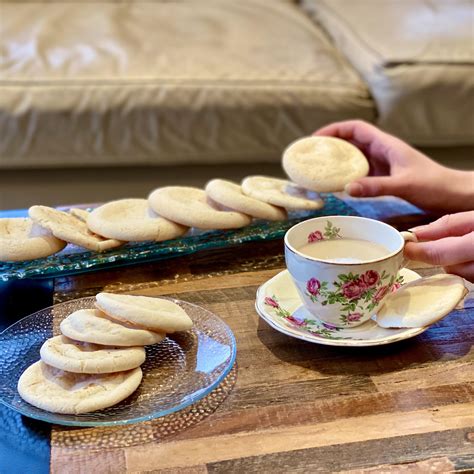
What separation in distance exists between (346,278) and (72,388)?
290 millimetres

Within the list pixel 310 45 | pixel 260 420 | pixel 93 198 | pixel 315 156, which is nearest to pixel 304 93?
pixel 310 45

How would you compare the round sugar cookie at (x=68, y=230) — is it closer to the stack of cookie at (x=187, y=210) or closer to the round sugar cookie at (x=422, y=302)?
the stack of cookie at (x=187, y=210)

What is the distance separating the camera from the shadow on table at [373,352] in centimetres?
74

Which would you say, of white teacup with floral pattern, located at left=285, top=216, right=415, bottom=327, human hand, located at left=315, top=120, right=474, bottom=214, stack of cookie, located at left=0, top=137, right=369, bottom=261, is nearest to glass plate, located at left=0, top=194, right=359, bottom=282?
stack of cookie, located at left=0, top=137, right=369, bottom=261

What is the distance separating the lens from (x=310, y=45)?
194 centimetres

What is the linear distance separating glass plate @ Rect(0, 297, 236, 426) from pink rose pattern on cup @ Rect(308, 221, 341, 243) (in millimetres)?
143

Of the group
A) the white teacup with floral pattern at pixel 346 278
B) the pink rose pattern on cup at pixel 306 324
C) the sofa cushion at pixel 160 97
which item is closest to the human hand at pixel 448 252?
the white teacup with floral pattern at pixel 346 278

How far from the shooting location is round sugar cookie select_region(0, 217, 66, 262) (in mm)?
916

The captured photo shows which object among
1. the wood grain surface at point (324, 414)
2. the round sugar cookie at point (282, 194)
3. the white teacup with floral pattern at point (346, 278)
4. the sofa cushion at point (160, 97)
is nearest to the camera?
the wood grain surface at point (324, 414)

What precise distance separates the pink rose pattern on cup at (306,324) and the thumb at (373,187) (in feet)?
0.99

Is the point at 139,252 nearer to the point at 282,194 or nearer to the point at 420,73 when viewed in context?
the point at 282,194

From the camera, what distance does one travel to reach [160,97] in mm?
1708

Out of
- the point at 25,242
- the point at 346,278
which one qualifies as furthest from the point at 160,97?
the point at 346,278

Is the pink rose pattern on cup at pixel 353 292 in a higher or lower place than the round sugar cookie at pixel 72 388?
higher
